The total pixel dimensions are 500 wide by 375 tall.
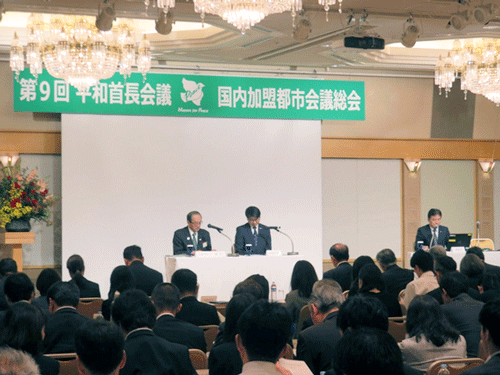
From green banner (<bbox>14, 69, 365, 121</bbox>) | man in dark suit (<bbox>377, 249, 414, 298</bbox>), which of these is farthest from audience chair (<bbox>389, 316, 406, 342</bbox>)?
green banner (<bbox>14, 69, 365, 121</bbox>)

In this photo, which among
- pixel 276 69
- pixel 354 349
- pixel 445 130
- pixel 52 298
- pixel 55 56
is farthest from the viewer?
pixel 445 130

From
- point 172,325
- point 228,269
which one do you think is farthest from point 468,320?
point 228,269

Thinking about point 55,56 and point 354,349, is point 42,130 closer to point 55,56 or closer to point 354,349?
point 55,56

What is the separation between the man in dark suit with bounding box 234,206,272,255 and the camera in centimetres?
839

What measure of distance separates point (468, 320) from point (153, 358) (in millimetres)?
2196

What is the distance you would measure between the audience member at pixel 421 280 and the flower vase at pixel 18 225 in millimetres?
5508

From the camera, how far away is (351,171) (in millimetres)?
12070

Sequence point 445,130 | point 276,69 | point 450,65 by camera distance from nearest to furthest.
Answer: point 450,65 < point 276,69 < point 445,130

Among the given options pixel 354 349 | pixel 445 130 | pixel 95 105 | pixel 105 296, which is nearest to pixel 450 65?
pixel 445 130

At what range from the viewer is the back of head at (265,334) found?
246cm

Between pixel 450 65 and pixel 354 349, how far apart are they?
871 cm

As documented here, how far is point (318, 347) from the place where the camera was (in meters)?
3.57

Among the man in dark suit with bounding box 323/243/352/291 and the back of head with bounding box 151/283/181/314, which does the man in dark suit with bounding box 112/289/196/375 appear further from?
the man in dark suit with bounding box 323/243/352/291

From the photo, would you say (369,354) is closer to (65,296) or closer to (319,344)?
(319,344)
